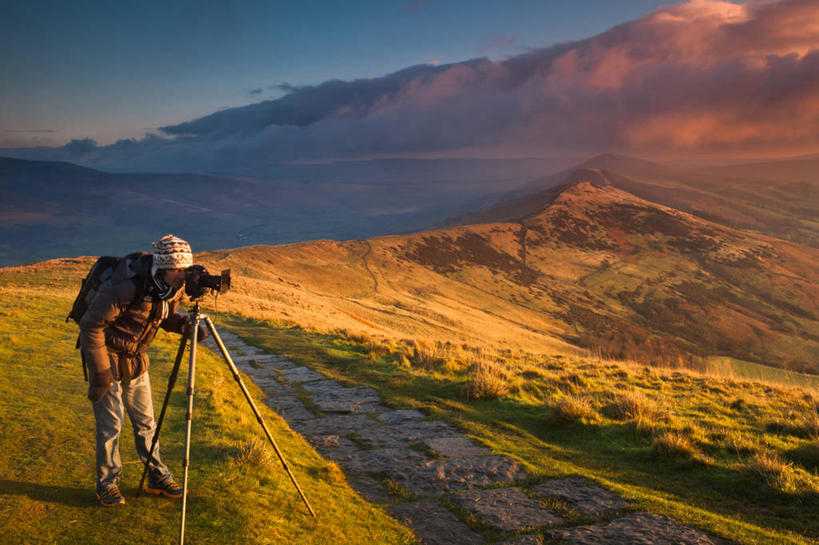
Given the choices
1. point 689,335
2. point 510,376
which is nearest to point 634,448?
point 510,376

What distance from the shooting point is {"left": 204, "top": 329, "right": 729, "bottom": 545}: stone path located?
17.1 feet

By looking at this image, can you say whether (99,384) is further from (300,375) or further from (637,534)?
(300,375)

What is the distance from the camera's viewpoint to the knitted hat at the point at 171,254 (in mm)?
4641

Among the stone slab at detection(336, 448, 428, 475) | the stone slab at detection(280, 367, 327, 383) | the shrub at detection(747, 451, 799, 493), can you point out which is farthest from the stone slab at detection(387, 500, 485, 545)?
the stone slab at detection(280, 367, 327, 383)

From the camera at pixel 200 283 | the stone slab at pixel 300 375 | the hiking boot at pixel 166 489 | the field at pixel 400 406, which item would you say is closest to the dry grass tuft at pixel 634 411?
the field at pixel 400 406

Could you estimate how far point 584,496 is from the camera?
243 inches

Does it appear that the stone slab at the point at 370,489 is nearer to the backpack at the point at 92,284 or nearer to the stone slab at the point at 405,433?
the stone slab at the point at 405,433

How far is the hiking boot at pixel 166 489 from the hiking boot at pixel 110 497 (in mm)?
358

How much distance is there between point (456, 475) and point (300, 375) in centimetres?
746

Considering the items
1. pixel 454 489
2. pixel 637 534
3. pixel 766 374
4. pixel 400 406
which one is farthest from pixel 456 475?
pixel 766 374

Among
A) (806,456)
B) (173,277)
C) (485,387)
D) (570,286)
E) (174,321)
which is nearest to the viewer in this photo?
(173,277)

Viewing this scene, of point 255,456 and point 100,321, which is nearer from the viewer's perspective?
point 100,321

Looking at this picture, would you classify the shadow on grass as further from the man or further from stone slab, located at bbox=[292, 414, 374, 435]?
stone slab, located at bbox=[292, 414, 374, 435]

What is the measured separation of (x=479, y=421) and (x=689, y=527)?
191 inches
